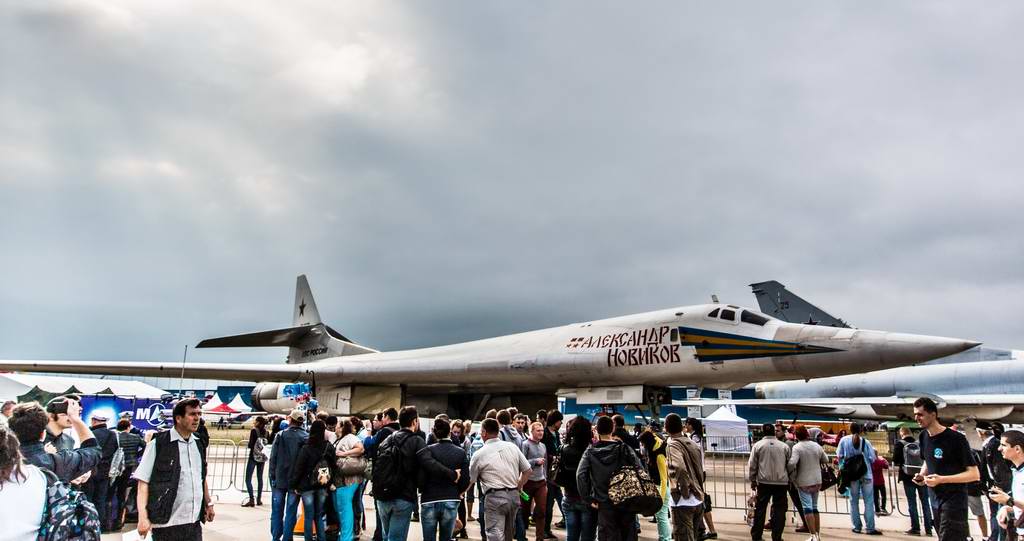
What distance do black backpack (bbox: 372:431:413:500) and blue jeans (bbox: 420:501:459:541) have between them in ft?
1.06

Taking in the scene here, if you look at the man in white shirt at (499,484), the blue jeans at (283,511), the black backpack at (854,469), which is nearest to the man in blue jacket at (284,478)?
the blue jeans at (283,511)

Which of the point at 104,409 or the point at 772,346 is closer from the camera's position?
the point at 772,346

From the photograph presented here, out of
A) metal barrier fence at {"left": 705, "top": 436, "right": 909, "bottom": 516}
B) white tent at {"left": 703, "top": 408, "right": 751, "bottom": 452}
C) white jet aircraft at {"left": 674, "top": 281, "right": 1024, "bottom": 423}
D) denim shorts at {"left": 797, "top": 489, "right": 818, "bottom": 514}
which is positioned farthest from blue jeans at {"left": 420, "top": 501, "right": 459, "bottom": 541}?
white jet aircraft at {"left": 674, "top": 281, "right": 1024, "bottom": 423}

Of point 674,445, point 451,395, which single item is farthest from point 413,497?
point 451,395

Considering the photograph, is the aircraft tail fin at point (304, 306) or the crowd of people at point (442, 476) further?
the aircraft tail fin at point (304, 306)

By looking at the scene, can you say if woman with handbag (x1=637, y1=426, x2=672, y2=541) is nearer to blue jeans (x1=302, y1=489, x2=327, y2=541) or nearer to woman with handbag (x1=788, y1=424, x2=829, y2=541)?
woman with handbag (x1=788, y1=424, x2=829, y2=541)

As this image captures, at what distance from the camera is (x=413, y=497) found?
5.99 meters

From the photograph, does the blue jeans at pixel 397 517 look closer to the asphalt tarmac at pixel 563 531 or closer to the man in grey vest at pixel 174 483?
the man in grey vest at pixel 174 483

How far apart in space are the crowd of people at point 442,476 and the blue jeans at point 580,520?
0.06ft

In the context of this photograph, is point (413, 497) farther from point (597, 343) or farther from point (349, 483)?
point (597, 343)

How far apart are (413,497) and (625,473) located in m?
2.06

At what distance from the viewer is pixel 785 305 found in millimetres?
32094

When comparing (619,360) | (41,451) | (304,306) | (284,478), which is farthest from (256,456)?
(304,306)

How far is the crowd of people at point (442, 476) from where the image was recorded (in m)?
4.23
